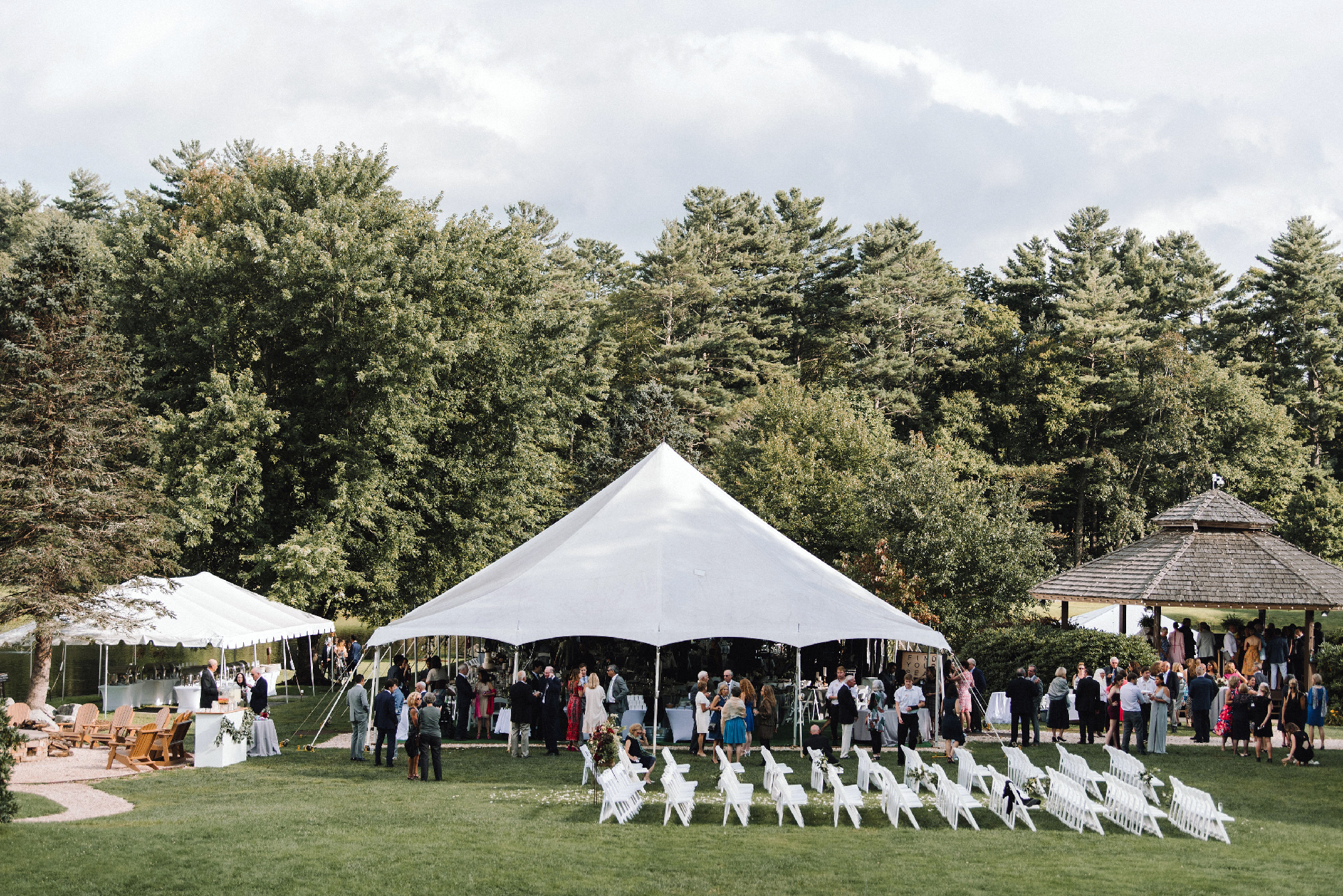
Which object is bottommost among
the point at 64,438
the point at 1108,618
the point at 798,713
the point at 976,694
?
Answer: the point at 798,713

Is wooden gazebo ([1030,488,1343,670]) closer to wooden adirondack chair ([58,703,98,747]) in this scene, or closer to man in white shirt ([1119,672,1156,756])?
man in white shirt ([1119,672,1156,756])

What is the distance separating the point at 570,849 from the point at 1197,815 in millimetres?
6093

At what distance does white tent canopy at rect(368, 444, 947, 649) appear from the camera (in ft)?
54.4

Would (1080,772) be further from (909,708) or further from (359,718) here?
(359,718)

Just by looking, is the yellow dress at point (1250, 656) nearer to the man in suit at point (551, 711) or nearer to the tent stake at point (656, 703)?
the tent stake at point (656, 703)

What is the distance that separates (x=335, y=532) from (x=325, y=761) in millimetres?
12784

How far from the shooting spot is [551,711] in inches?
660

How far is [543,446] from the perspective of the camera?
45.2 meters

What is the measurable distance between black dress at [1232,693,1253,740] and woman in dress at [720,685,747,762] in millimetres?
7593

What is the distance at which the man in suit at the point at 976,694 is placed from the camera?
18.1m

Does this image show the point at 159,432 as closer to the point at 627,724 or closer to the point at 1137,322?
the point at 627,724

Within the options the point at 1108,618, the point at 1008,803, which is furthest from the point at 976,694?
the point at 1108,618

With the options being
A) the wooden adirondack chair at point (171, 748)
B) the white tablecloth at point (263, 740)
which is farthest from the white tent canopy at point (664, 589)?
the wooden adirondack chair at point (171, 748)

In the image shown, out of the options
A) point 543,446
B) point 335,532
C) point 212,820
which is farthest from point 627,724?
point 543,446
